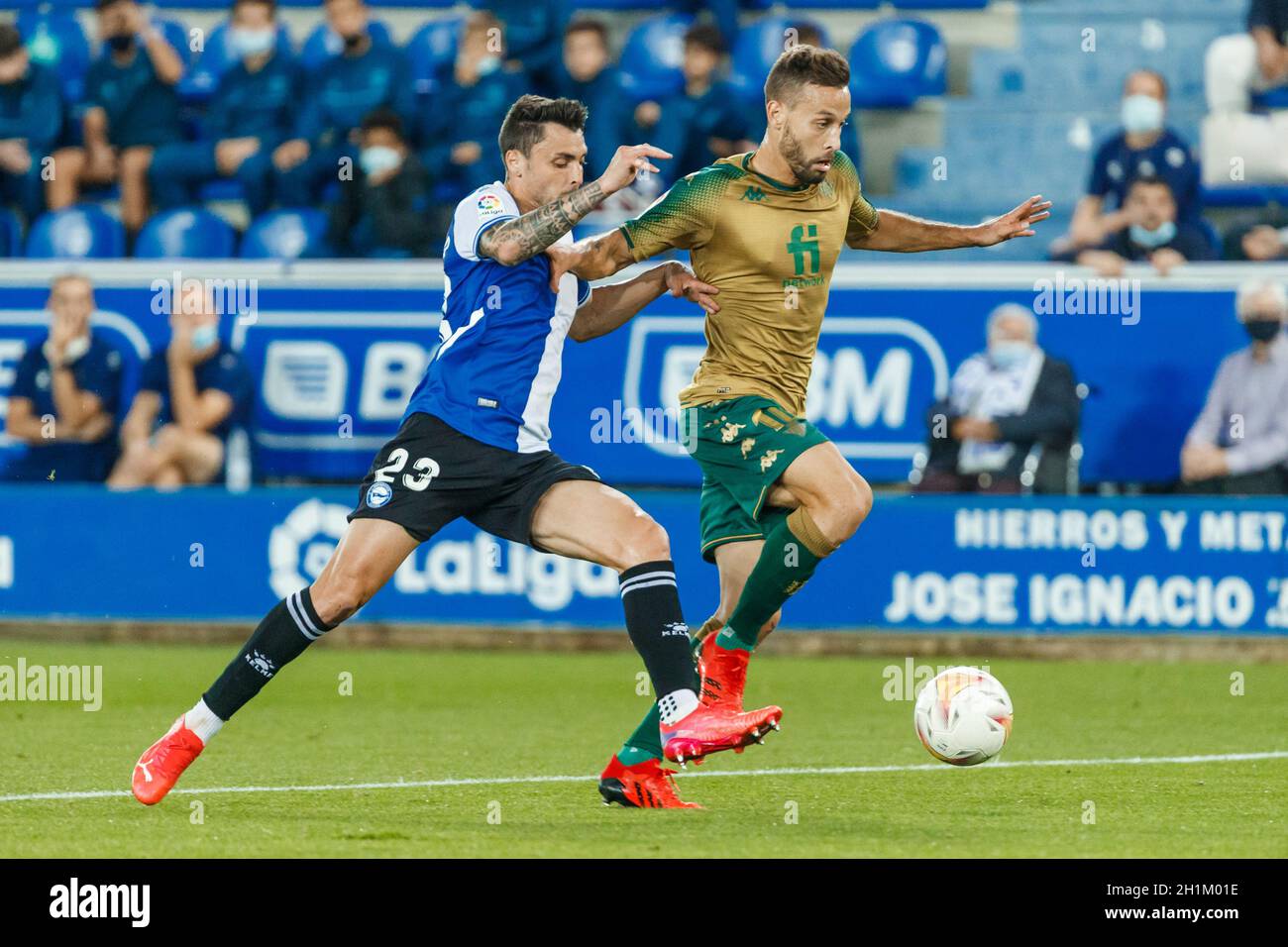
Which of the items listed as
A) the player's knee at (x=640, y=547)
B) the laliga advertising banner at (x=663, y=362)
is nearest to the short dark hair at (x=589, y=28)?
the laliga advertising banner at (x=663, y=362)

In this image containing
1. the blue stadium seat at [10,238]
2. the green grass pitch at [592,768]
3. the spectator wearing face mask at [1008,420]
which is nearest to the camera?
the green grass pitch at [592,768]

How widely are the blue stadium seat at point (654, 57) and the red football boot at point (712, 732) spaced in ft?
29.7

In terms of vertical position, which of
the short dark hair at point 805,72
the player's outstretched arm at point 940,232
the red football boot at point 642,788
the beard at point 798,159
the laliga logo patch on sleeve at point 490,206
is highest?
the short dark hair at point 805,72

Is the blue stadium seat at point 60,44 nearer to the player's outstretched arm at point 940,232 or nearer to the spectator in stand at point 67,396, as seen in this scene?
the spectator in stand at point 67,396

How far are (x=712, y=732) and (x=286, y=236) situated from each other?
8.54m

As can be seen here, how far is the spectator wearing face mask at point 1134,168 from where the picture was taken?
1295 cm

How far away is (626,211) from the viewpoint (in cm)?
1333

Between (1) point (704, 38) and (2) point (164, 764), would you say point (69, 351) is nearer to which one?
(1) point (704, 38)

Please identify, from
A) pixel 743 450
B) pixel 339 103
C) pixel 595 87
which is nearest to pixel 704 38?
pixel 595 87

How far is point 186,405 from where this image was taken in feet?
42.4

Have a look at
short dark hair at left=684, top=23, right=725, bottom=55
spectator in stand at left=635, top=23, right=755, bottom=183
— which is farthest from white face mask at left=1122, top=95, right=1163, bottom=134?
short dark hair at left=684, top=23, right=725, bottom=55
